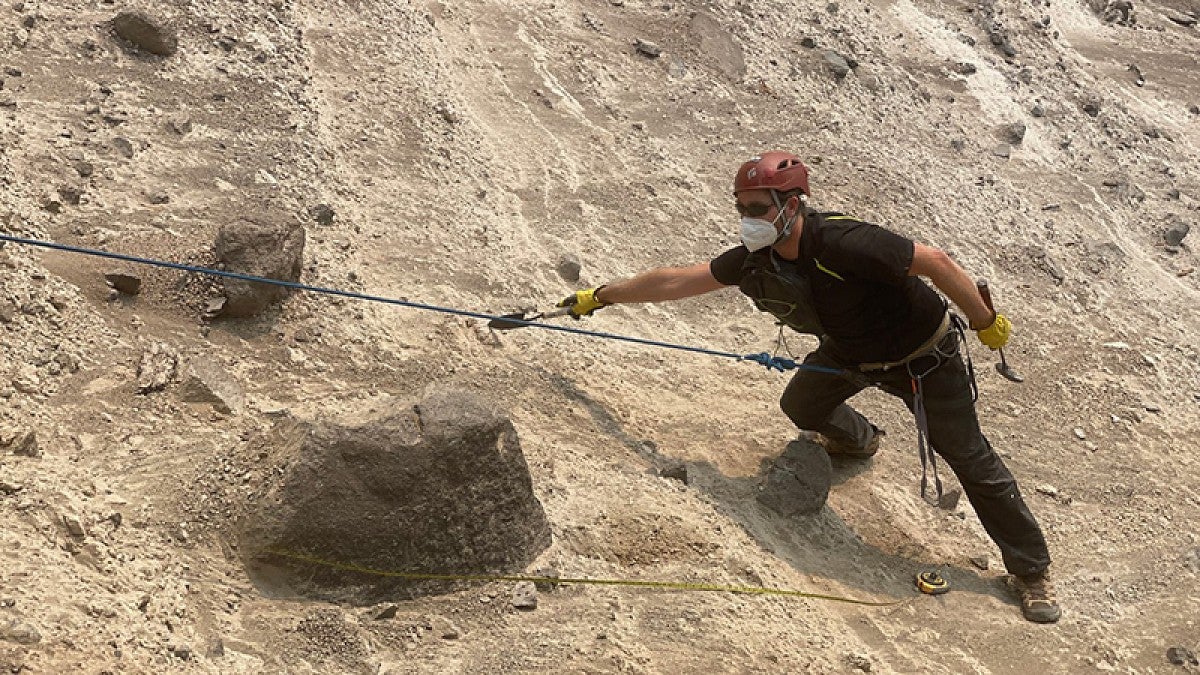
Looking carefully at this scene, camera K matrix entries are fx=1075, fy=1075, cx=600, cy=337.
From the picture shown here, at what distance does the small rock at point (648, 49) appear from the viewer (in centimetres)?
1161

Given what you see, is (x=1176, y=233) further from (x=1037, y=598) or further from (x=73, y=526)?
(x=73, y=526)

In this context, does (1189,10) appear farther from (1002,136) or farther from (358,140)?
(358,140)

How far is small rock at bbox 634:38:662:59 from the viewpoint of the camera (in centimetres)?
1161

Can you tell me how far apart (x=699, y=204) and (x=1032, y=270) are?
11.4 ft

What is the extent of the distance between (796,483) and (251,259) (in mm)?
3464

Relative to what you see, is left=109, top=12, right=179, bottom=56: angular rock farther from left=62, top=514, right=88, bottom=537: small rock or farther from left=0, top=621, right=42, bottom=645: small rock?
left=0, top=621, right=42, bottom=645: small rock

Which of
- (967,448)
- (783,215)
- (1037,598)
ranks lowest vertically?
(1037,598)

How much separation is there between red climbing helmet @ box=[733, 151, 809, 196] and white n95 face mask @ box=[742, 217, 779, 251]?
0.17 metres

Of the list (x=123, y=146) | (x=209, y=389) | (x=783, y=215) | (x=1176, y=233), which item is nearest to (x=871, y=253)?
(x=783, y=215)

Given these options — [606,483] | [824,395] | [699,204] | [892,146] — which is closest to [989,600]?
[824,395]

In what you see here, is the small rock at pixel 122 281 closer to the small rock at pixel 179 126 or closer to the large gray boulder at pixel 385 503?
the large gray boulder at pixel 385 503

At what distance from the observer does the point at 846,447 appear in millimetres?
7043

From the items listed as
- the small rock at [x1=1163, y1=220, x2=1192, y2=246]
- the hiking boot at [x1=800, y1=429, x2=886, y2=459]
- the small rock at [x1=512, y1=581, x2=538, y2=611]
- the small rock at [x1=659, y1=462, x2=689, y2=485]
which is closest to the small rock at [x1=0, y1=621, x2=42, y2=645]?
the small rock at [x1=512, y1=581, x2=538, y2=611]

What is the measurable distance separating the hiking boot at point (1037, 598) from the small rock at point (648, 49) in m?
7.19
